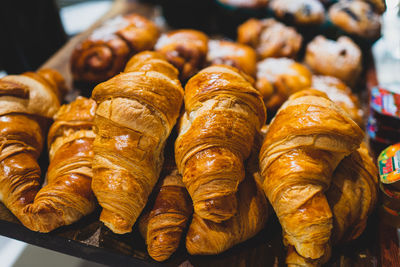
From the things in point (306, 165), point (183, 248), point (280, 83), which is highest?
point (306, 165)

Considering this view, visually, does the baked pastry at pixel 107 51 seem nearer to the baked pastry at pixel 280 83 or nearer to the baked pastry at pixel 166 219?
the baked pastry at pixel 280 83

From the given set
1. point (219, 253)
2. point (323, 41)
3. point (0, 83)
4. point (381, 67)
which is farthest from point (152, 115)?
point (381, 67)

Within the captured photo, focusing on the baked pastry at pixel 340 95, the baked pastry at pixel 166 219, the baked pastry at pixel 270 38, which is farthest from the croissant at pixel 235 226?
the baked pastry at pixel 270 38

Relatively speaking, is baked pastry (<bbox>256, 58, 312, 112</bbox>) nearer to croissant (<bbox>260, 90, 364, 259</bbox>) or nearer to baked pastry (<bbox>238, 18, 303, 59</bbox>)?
baked pastry (<bbox>238, 18, 303, 59</bbox>)

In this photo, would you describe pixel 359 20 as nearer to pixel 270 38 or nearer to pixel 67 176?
pixel 270 38

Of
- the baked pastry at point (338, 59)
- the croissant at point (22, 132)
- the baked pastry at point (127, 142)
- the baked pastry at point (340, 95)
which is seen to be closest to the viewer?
the baked pastry at point (127, 142)

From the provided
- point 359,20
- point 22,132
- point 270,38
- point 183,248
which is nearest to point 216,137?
point 183,248
